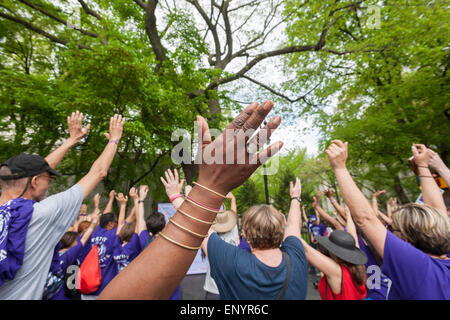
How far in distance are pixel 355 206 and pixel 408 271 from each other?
0.52 m

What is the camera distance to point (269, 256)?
6.57ft

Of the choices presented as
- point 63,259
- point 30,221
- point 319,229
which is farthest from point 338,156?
point 319,229

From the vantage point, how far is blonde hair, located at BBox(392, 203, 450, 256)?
1646 millimetres

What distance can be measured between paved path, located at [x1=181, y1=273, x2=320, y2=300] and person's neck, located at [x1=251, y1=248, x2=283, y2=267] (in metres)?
5.46

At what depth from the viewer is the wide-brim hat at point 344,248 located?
7.84 feet

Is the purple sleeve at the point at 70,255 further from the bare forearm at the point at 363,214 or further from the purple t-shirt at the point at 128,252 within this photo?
the bare forearm at the point at 363,214

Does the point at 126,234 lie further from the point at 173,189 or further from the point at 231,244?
the point at 231,244

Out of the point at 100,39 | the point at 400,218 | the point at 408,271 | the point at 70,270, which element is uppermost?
the point at 100,39

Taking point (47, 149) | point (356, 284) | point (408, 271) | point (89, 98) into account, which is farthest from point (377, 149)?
point (47, 149)

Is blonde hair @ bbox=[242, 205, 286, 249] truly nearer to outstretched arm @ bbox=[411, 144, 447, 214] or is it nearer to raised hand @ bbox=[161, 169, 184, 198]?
raised hand @ bbox=[161, 169, 184, 198]

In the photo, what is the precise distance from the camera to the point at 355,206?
1.73 metres

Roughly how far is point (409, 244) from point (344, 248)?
1.10 metres

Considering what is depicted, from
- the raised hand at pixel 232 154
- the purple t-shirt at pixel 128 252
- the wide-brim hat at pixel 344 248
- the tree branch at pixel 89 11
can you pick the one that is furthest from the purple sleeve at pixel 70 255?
the tree branch at pixel 89 11
